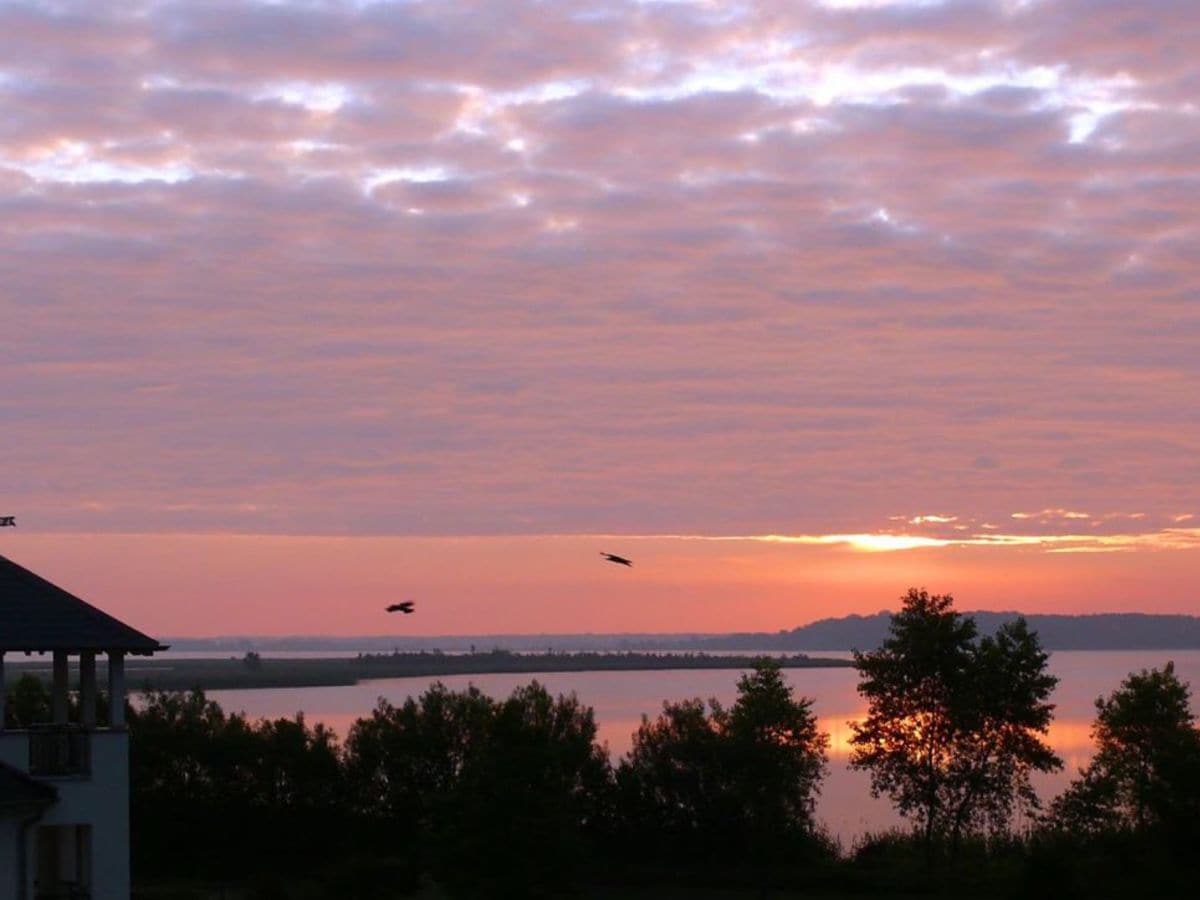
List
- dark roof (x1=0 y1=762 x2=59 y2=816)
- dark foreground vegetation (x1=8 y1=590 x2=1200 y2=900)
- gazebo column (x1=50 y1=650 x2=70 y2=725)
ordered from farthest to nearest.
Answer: dark foreground vegetation (x1=8 y1=590 x2=1200 y2=900) → gazebo column (x1=50 y1=650 x2=70 y2=725) → dark roof (x1=0 y1=762 x2=59 y2=816)

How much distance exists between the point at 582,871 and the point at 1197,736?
16.7 m

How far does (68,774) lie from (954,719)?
1171 inches

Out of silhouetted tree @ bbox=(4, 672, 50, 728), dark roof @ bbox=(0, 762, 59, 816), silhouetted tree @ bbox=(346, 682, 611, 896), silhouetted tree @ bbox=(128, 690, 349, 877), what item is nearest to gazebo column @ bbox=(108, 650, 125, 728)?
dark roof @ bbox=(0, 762, 59, 816)

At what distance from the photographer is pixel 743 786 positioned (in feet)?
149

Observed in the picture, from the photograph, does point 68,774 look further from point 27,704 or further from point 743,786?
point 743,786

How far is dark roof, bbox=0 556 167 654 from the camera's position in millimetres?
22484

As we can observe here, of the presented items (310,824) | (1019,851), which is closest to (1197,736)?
(1019,851)

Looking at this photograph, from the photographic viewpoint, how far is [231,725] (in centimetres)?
4419

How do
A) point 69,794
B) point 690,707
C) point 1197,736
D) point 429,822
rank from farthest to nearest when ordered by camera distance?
1. point 690,707
2. point 1197,736
3. point 429,822
4. point 69,794

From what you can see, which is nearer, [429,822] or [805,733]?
[429,822]

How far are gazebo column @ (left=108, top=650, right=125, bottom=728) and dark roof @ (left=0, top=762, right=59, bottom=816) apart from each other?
124 cm

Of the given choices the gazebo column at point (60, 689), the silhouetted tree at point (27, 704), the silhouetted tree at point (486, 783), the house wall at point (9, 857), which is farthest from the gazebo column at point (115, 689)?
the silhouetted tree at point (27, 704)

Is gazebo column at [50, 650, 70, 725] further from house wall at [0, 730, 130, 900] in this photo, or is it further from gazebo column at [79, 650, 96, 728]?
house wall at [0, 730, 130, 900]

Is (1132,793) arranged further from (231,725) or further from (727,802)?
(231,725)
